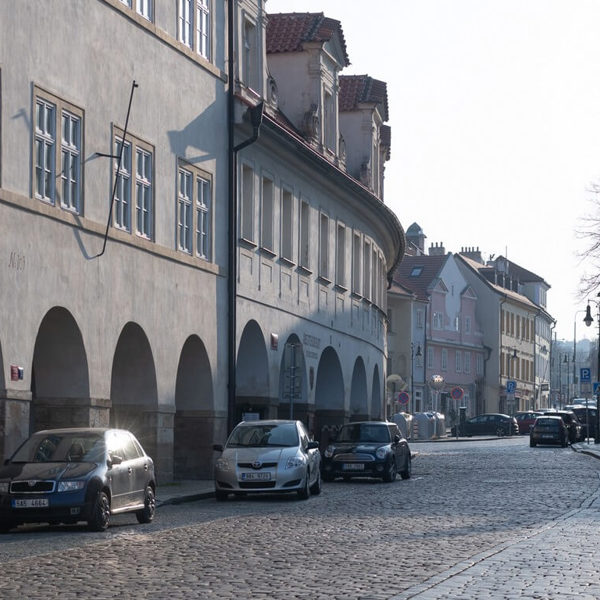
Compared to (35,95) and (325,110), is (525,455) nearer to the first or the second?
(325,110)

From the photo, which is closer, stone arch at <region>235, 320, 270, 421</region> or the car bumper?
the car bumper

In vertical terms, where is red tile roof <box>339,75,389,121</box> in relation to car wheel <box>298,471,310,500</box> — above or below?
above

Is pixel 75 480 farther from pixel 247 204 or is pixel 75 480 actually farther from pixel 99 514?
pixel 247 204

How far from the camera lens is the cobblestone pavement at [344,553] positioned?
1287 cm

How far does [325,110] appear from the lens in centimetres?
4438

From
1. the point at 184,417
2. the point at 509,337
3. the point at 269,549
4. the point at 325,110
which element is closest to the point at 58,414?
the point at 184,417

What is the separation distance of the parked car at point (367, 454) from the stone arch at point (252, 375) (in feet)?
7.28

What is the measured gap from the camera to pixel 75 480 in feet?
63.8

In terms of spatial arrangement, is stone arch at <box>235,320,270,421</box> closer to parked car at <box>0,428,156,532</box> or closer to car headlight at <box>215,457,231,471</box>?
car headlight at <box>215,457,231,471</box>

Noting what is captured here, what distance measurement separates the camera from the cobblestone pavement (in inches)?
507

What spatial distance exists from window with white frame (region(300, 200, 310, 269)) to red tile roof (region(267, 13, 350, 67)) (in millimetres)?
4867

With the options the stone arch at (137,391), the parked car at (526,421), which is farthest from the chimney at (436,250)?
the stone arch at (137,391)

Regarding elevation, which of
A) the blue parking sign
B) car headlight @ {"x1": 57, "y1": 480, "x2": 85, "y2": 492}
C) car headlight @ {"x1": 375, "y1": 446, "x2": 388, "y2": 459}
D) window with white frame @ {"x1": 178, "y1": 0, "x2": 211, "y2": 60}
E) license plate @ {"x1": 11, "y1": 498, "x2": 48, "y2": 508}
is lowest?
license plate @ {"x1": 11, "y1": 498, "x2": 48, "y2": 508}

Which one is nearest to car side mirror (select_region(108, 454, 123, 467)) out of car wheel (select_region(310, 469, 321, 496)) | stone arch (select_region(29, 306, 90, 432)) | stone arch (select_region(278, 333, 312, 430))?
stone arch (select_region(29, 306, 90, 432))
